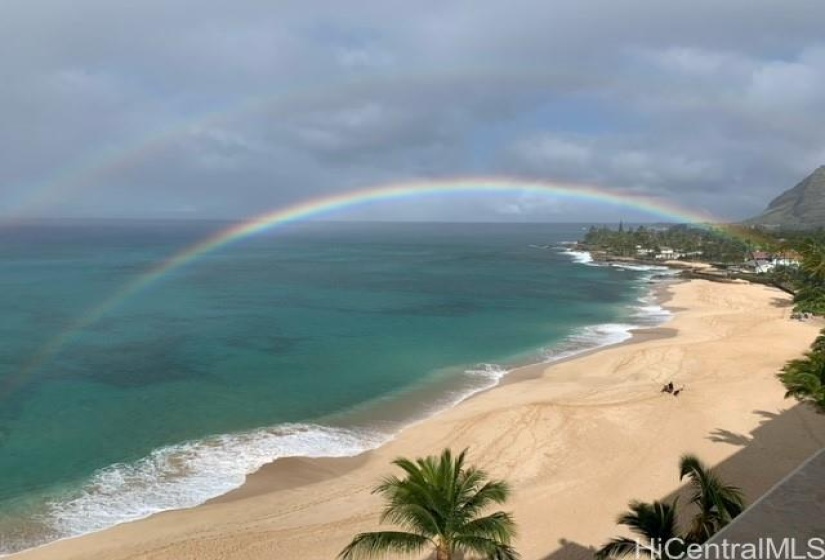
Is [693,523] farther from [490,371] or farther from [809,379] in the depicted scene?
[490,371]

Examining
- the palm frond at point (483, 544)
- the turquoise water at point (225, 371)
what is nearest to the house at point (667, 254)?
the turquoise water at point (225, 371)

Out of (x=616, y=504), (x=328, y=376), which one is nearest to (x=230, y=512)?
(x=616, y=504)

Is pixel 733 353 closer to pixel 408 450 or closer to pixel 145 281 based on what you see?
pixel 408 450

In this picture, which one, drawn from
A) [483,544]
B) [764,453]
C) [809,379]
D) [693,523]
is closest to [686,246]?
[764,453]

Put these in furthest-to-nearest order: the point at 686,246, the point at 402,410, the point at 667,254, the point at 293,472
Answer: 1. the point at 686,246
2. the point at 667,254
3. the point at 402,410
4. the point at 293,472

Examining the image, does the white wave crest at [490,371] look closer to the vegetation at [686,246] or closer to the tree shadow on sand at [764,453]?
the tree shadow on sand at [764,453]

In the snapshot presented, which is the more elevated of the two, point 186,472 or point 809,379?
point 809,379
